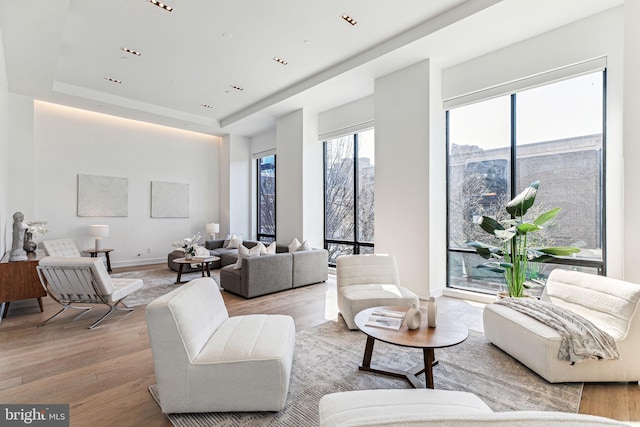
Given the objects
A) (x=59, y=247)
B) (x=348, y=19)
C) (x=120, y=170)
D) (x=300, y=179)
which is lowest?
(x=59, y=247)

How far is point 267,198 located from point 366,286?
604cm

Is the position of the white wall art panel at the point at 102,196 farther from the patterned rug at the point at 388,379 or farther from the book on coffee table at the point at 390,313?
the book on coffee table at the point at 390,313

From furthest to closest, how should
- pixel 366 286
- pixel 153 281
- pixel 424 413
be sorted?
pixel 153 281 < pixel 366 286 < pixel 424 413

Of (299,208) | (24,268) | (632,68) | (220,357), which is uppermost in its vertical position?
(632,68)

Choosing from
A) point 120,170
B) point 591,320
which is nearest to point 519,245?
point 591,320

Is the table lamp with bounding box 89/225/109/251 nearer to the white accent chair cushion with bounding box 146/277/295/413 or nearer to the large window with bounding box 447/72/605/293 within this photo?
the white accent chair cushion with bounding box 146/277/295/413

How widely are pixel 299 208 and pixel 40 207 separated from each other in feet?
18.0

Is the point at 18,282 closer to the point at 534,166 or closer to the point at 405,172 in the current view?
the point at 405,172

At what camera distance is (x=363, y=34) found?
14.3 ft

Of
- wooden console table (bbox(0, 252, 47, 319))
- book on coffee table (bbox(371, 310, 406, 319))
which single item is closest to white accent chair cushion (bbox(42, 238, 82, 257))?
wooden console table (bbox(0, 252, 47, 319))

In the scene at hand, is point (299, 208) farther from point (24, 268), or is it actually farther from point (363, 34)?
point (24, 268)

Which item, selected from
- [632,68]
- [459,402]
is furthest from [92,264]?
[632,68]

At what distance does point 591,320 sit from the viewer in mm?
2645

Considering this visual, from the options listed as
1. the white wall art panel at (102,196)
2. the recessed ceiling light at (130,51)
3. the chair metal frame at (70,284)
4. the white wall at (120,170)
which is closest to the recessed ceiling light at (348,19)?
the recessed ceiling light at (130,51)
